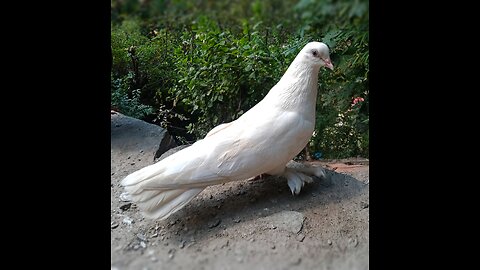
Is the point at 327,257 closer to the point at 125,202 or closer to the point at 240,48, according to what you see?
the point at 125,202

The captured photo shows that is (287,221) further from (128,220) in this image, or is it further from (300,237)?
(128,220)

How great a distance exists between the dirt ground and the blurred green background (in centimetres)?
16

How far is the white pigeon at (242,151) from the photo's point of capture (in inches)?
48.9

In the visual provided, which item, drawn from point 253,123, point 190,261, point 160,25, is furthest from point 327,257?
point 160,25

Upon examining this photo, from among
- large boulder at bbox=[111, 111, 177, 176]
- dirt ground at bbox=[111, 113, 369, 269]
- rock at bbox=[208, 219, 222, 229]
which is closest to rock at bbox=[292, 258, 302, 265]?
dirt ground at bbox=[111, 113, 369, 269]

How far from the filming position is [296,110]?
1.31m

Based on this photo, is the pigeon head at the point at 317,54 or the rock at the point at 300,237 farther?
the pigeon head at the point at 317,54

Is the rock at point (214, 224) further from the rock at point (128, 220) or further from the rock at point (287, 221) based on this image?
the rock at point (128, 220)

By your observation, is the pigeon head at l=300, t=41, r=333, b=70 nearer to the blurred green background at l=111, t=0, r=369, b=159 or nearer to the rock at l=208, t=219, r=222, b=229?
the blurred green background at l=111, t=0, r=369, b=159

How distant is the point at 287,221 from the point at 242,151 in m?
0.23

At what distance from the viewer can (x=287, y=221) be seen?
124 cm

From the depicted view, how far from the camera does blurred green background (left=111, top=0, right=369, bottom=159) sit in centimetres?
126

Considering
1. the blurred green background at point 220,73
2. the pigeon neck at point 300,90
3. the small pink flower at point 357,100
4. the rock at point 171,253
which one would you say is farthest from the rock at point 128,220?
the small pink flower at point 357,100

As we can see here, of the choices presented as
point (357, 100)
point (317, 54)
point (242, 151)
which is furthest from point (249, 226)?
point (357, 100)
